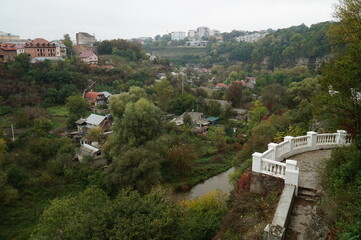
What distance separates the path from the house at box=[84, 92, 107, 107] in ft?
98.0

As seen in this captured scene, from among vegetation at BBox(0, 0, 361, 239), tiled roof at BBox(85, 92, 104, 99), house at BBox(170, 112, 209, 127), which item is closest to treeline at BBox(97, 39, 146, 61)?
vegetation at BBox(0, 0, 361, 239)

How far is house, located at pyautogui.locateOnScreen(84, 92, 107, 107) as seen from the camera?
34491mm

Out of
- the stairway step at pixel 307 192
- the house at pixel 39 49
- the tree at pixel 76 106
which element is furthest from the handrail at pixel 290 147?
the house at pixel 39 49

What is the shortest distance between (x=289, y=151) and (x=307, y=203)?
2.52 m

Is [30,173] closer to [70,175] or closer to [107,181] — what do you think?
[70,175]

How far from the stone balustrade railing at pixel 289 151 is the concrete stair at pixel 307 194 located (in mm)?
277

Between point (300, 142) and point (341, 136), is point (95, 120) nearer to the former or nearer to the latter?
point (300, 142)

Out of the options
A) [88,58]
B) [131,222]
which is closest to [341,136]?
[131,222]

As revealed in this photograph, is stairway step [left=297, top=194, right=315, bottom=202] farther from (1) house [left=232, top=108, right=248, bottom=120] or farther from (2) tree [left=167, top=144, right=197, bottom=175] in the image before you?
(1) house [left=232, top=108, right=248, bottom=120]

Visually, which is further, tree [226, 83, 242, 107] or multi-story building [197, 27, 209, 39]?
multi-story building [197, 27, 209, 39]

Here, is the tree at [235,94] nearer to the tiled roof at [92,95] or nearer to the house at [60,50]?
the tiled roof at [92,95]

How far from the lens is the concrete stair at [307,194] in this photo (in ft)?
20.4

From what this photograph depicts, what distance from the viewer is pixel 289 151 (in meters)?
8.39

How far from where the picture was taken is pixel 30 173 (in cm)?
1811
